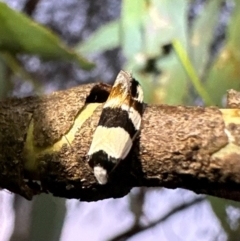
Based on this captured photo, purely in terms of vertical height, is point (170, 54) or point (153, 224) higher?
point (170, 54)

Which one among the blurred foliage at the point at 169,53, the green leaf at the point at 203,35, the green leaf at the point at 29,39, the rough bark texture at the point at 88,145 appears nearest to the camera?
the rough bark texture at the point at 88,145

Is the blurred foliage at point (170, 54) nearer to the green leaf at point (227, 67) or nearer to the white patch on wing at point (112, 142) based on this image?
the green leaf at point (227, 67)

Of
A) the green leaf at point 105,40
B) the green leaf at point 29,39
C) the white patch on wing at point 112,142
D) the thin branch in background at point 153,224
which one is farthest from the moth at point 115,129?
the thin branch in background at point 153,224

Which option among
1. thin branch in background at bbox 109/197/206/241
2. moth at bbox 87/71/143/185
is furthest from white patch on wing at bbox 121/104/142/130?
thin branch in background at bbox 109/197/206/241

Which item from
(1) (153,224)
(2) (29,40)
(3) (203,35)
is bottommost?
(1) (153,224)

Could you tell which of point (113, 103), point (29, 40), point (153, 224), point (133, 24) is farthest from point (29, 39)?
point (153, 224)

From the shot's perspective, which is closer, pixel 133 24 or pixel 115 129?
pixel 115 129

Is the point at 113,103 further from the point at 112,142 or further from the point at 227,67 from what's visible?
the point at 227,67

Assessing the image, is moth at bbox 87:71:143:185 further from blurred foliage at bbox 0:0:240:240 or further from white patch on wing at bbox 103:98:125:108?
blurred foliage at bbox 0:0:240:240
